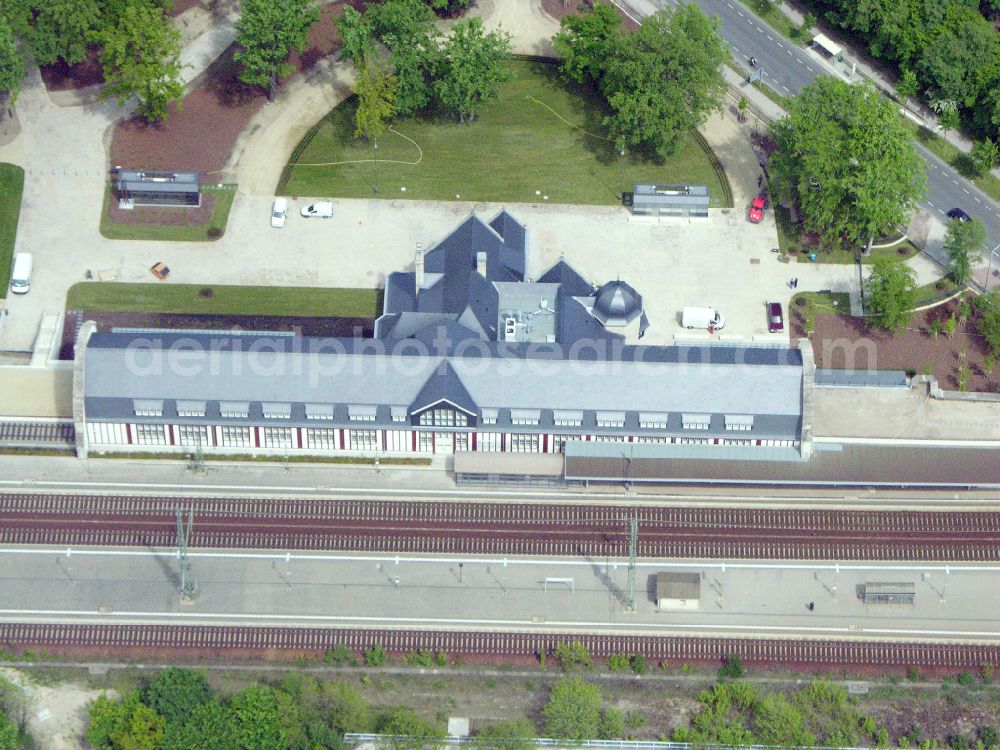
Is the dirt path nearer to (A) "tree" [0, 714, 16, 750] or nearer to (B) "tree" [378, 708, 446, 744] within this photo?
(A) "tree" [0, 714, 16, 750]

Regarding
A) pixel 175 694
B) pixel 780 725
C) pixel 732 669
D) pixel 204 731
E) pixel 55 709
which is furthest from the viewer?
pixel 732 669

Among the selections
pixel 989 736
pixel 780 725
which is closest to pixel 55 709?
pixel 780 725

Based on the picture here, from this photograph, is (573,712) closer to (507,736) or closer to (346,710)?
(507,736)

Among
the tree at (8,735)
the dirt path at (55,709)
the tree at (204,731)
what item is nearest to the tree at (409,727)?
the tree at (204,731)

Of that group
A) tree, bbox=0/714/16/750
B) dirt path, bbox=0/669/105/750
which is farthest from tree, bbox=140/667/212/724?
tree, bbox=0/714/16/750

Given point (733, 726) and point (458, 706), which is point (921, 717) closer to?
point (733, 726)

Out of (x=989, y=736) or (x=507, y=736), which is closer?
(x=507, y=736)
